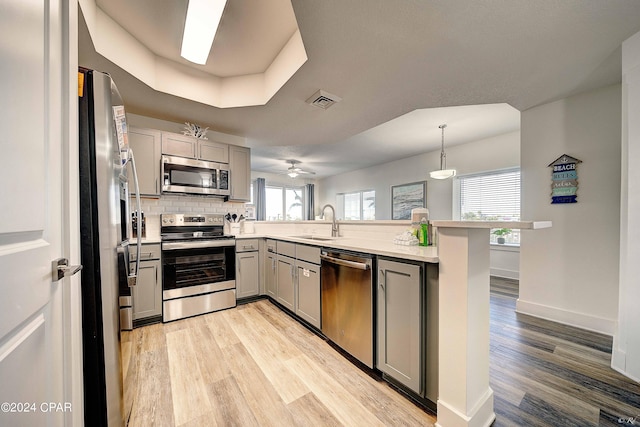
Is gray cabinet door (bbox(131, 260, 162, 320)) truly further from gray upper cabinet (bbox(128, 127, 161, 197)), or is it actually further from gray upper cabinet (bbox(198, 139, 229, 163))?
gray upper cabinet (bbox(198, 139, 229, 163))

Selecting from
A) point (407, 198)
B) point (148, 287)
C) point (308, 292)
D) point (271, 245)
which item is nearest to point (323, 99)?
point (271, 245)

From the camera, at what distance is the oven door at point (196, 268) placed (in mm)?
2553

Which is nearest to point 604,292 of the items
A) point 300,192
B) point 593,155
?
point 593,155

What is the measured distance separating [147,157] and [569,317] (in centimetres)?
503

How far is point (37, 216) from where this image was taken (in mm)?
621

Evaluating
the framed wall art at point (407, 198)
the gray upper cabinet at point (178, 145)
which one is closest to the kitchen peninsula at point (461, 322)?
the gray upper cabinet at point (178, 145)

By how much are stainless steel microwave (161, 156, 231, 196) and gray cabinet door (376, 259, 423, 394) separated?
2.45 meters

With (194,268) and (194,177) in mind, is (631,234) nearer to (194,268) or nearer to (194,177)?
(194,268)

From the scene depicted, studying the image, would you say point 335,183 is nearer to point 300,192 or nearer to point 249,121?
point 300,192

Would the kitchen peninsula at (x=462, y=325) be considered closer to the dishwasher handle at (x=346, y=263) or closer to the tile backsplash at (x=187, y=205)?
the dishwasher handle at (x=346, y=263)

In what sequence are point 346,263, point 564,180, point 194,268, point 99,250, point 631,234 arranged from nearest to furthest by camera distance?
1. point 99,250
2. point 631,234
3. point 346,263
4. point 564,180
5. point 194,268

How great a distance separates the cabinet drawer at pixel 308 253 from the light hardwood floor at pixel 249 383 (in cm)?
72

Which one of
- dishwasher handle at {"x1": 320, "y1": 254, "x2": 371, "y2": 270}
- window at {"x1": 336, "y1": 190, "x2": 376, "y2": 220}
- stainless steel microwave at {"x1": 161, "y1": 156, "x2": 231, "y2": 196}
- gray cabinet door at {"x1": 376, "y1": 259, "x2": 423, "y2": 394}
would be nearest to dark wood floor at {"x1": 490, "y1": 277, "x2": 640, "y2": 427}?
gray cabinet door at {"x1": 376, "y1": 259, "x2": 423, "y2": 394}

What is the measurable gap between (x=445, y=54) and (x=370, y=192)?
210 inches
